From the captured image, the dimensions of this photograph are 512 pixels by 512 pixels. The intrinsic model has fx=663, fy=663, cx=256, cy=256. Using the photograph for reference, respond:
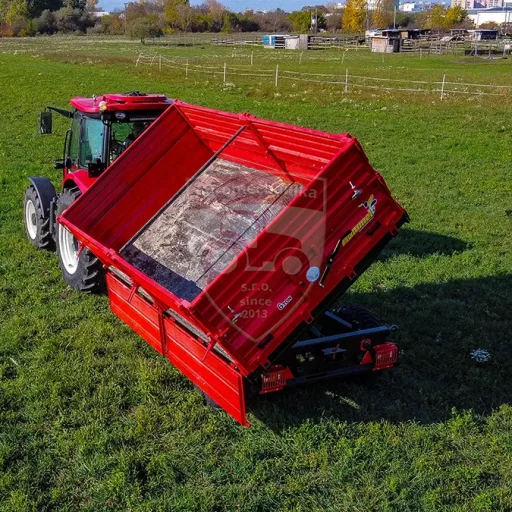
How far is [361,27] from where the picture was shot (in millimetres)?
106938

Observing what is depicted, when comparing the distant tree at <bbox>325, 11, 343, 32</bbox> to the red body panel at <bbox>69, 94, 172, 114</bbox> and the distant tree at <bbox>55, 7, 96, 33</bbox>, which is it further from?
the red body panel at <bbox>69, 94, 172, 114</bbox>

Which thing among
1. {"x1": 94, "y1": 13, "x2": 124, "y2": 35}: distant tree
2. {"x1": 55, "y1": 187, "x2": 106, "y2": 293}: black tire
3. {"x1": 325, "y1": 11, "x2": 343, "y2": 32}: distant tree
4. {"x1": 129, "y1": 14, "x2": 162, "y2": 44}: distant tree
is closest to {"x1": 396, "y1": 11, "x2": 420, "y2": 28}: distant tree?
{"x1": 325, "y1": 11, "x2": 343, "y2": 32}: distant tree

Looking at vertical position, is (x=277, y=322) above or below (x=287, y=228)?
below

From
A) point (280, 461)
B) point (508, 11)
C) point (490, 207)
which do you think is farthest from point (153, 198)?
point (508, 11)

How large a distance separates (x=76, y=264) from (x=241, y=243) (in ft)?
8.16

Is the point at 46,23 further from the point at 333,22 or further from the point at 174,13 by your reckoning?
the point at 333,22

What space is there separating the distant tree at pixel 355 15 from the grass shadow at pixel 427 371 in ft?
342

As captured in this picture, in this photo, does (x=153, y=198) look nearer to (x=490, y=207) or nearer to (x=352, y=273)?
(x=352, y=273)

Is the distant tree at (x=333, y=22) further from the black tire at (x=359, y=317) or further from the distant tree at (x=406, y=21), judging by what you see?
the black tire at (x=359, y=317)

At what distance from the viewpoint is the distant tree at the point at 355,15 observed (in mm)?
105312

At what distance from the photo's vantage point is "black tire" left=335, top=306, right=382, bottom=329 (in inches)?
232

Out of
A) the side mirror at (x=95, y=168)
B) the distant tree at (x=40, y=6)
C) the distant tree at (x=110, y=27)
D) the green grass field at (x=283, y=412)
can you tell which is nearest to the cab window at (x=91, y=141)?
the side mirror at (x=95, y=168)

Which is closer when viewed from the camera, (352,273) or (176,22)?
(352,273)

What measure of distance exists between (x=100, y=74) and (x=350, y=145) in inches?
1271
